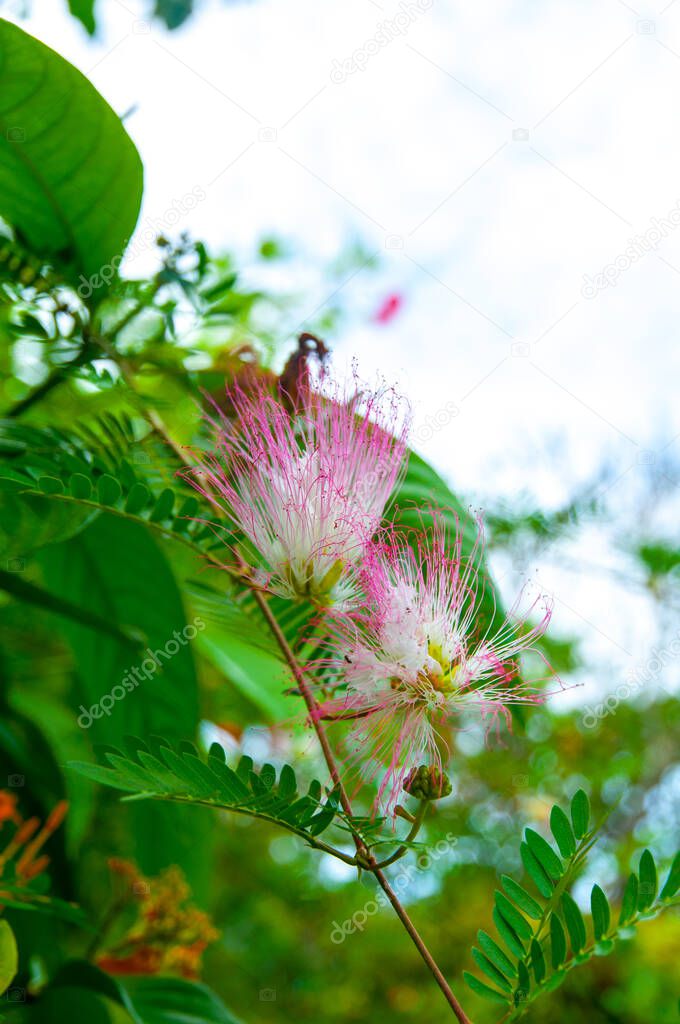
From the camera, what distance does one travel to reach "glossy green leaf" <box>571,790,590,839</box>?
0.38 meters

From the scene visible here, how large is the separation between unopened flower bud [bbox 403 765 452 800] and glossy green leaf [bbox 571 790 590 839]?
0.06m

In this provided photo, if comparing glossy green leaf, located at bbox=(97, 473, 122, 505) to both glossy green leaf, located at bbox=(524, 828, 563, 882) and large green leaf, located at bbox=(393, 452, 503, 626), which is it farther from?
glossy green leaf, located at bbox=(524, 828, 563, 882)

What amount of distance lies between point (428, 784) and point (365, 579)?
0.10 metres

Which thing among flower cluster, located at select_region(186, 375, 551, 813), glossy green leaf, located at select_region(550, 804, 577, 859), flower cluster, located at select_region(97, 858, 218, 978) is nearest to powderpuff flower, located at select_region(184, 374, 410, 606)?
flower cluster, located at select_region(186, 375, 551, 813)

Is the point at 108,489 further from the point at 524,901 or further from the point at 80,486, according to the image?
the point at 524,901

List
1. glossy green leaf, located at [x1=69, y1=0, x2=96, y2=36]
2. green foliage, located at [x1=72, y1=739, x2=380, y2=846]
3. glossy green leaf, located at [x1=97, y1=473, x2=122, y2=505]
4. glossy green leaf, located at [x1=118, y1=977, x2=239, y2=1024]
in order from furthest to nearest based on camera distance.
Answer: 1. glossy green leaf, located at [x1=69, y1=0, x2=96, y2=36]
2. glossy green leaf, located at [x1=118, y1=977, x2=239, y2=1024]
3. glossy green leaf, located at [x1=97, y1=473, x2=122, y2=505]
4. green foliage, located at [x1=72, y1=739, x2=380, y2=846]

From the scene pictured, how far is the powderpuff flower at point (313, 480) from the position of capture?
0.43m

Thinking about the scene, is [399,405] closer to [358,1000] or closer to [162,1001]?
[162,1001]

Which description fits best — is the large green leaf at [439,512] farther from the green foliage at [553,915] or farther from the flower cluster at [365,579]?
the green foliage at [553,915]

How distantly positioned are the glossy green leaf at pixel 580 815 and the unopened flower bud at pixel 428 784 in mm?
59

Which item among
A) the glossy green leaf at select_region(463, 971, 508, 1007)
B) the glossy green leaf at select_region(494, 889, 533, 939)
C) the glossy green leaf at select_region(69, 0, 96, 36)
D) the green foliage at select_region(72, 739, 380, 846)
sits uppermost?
the glossy green leaf at select_region(69, 0, 96, 36)

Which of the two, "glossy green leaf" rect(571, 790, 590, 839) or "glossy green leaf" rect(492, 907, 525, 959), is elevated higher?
"glossy green leaf" rect(571, 790, 590, 839)

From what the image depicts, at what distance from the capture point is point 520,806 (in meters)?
1.41

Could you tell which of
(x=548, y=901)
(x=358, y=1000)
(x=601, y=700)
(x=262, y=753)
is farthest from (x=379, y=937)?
(x=548, y=901)
